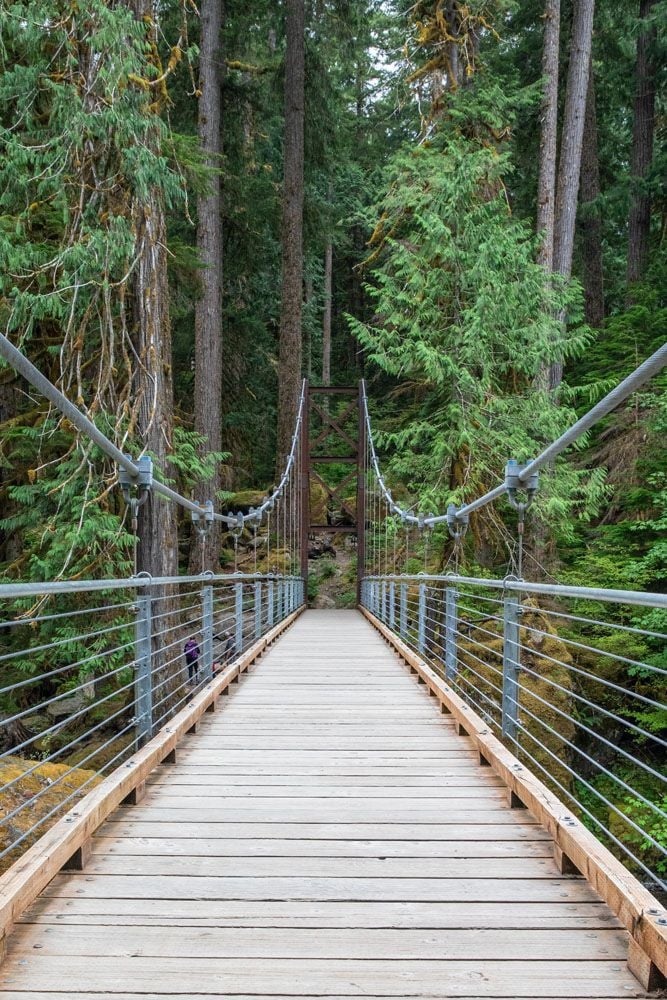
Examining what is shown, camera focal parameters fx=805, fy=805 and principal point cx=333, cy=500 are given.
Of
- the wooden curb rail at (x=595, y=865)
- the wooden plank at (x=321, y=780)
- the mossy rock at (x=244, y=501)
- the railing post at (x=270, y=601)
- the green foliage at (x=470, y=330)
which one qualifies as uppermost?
the green foliage at (x=470, y=330)

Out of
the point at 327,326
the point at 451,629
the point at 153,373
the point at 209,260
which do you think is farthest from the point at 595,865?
the point at 327,326

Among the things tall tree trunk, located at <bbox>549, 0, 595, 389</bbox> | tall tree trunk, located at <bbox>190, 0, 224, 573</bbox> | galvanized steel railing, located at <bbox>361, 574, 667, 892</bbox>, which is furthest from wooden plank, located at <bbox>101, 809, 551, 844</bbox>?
tall tree trunk, located at <bbox>549, 0, 595, 389</bbox>

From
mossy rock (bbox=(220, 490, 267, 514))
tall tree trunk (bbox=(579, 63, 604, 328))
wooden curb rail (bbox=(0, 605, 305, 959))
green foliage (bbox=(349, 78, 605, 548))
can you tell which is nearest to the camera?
wooden curb rail (bbox=(0, 605, 305, 959))

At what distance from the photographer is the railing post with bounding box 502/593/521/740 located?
125 inches

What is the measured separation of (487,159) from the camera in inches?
359

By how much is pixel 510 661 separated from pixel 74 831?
5.66ft

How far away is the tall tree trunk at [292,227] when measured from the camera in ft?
43.1

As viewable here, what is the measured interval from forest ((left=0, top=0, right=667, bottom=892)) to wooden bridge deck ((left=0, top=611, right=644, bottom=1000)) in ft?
8.65

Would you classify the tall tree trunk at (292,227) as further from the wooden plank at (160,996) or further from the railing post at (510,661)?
the wooden plank at (160,996)

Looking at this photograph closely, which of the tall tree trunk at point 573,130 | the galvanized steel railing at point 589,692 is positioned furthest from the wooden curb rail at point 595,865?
the tall tree trunk at point 573,130

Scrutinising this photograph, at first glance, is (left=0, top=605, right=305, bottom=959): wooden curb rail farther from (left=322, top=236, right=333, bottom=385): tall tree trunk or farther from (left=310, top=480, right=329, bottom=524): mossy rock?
(left=322, top=236, right=333, bottom=385): tall tree trunk

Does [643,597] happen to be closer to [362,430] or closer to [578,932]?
[578,932]

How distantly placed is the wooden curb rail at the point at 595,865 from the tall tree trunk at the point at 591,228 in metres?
12.8

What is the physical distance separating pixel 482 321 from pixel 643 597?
7.24m
